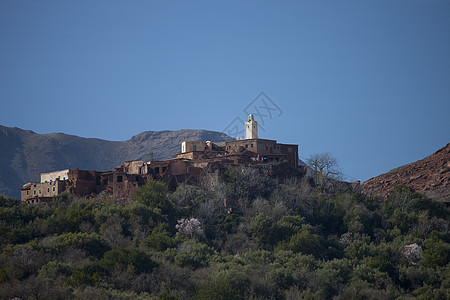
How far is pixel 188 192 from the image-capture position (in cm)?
5847

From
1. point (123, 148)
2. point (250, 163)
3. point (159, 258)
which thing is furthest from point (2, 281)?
point (123, 148)

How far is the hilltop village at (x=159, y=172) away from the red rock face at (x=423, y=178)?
9.70m

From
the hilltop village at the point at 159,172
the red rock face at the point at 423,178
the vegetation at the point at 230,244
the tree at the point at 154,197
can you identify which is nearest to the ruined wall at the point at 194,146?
the hilltop village at the point at 159,172

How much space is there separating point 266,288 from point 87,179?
935 inches

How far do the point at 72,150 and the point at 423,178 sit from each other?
91.6 metres

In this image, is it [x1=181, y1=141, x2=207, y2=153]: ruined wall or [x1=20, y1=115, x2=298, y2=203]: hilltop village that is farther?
[x1=181, y1=141, x2=207, y2=153]: ruined wall

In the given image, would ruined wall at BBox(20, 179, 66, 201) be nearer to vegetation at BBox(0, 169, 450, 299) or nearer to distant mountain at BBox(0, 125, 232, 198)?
A: vegetation at BBox(0, 169, 450, 299)

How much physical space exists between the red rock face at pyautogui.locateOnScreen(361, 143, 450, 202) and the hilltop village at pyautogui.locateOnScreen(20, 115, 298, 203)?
31.8 ft

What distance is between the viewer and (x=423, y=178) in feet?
220

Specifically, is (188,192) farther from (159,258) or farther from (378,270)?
(378,270)

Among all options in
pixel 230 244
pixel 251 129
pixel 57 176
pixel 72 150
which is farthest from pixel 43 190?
pixel 72 150

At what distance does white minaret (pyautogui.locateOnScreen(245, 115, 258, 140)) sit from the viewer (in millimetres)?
73062

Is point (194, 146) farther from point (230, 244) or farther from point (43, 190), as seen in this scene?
point (230, 244)

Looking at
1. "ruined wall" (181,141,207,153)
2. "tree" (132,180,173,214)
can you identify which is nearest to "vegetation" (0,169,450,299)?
"tree" (132,180,173,214)
